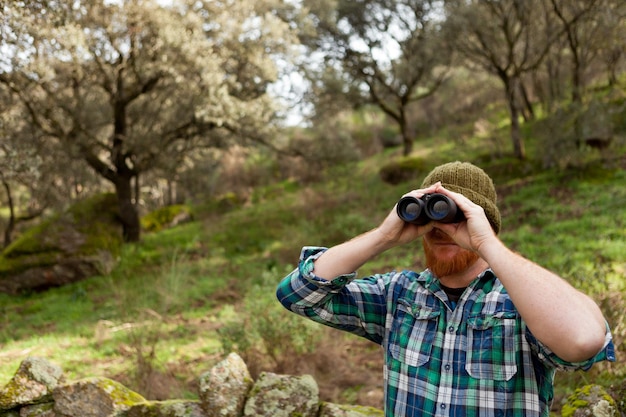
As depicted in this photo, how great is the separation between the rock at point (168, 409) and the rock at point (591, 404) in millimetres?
1966

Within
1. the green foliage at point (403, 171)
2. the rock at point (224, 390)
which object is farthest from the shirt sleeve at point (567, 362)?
the green foliage at point (403, 171)

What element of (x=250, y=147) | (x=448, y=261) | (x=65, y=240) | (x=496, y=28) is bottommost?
(x=448, y=261)

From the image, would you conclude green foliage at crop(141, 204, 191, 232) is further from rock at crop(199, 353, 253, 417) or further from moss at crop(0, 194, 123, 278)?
rock at crop(199, 353, 253, 417)

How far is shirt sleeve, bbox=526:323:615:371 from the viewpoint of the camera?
1.35m

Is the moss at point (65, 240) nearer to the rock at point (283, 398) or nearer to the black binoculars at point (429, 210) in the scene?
the rock at point (283, 398)

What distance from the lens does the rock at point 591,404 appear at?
218 cm

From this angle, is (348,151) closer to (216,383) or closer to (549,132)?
(549,132)

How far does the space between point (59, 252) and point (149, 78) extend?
473 cm

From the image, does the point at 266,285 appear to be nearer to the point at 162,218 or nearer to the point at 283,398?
the point at 283,398

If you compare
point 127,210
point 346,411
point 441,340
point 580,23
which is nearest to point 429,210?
point 441,340

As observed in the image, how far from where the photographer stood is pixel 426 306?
5.71 feet

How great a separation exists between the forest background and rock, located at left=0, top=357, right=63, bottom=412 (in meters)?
1.44

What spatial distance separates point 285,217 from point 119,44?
680cm

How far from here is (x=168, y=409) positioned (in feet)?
9.29
